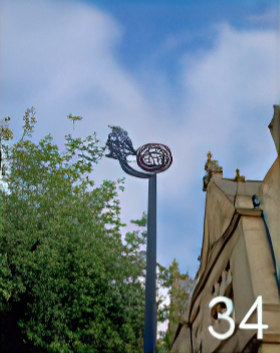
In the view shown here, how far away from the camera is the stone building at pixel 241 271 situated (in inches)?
182

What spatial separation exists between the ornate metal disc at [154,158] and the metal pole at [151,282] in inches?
6.5

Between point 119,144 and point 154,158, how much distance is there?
3.08 feet

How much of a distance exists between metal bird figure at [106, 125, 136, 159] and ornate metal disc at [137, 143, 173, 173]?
45 centimetres

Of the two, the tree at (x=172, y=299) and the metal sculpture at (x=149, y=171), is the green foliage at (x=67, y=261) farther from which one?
the metal sculpture at (x=149, y=171)

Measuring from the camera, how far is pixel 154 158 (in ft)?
19.9

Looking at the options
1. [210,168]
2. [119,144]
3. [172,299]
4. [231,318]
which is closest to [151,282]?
[231,318]

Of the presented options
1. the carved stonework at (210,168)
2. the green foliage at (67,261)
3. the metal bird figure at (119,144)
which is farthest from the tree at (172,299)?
the metal bird figure at (119,144)

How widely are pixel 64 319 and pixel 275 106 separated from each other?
5115mm

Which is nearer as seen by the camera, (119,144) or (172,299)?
(119,144)

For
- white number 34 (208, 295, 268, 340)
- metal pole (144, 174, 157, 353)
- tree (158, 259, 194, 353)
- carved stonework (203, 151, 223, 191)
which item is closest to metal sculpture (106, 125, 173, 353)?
metal pole (144, 174, 157, 353)

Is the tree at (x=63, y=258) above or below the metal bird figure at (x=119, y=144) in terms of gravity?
below

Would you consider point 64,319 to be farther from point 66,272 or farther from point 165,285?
point 165,285

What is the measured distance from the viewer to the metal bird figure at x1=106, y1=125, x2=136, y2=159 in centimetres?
665

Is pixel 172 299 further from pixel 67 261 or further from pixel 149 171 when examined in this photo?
pixel 149 171
